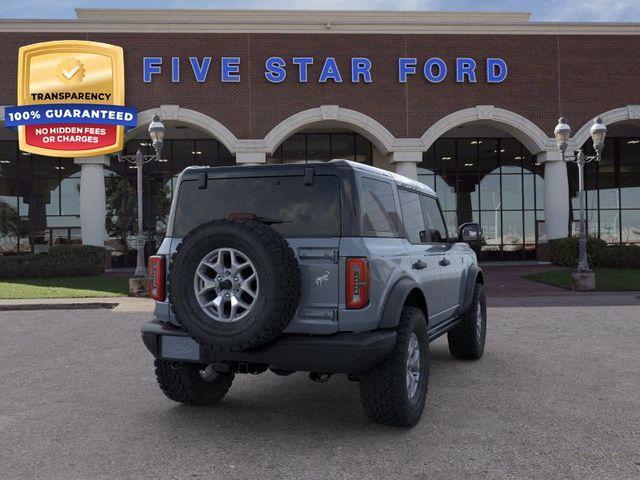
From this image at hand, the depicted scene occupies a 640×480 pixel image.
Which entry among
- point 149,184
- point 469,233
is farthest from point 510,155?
point 469,233

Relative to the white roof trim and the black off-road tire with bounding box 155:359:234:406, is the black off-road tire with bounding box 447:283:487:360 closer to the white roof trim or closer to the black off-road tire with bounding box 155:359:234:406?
the black off-road tire with bounding box 155:359:234:406

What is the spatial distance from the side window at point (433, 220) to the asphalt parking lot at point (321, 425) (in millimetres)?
1550

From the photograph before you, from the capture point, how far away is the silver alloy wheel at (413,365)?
474cm

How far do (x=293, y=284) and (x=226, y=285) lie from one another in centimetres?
49

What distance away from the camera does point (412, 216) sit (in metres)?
5.61

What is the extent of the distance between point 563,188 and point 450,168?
7.12m

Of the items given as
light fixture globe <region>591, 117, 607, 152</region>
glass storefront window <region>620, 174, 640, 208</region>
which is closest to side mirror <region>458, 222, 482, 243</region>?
light fixture globe <region>591, 117, 607, 152</region>

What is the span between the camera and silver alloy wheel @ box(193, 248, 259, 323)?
413 cm

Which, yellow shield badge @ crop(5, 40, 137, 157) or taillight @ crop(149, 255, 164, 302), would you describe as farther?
yellow shield badge @ crop(5, 40, 137, 157)

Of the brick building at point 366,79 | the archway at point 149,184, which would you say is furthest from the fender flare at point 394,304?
the archway at point 149,184

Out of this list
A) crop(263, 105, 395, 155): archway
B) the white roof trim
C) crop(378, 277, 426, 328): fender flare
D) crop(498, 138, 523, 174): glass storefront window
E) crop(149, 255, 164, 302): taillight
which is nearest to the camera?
crop(378, 277, 426, 328): fender flare

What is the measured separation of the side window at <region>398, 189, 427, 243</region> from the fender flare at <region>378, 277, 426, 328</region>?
0.79 meters

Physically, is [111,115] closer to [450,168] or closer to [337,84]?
[337,84]

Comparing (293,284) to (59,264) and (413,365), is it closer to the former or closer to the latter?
(413,365)
